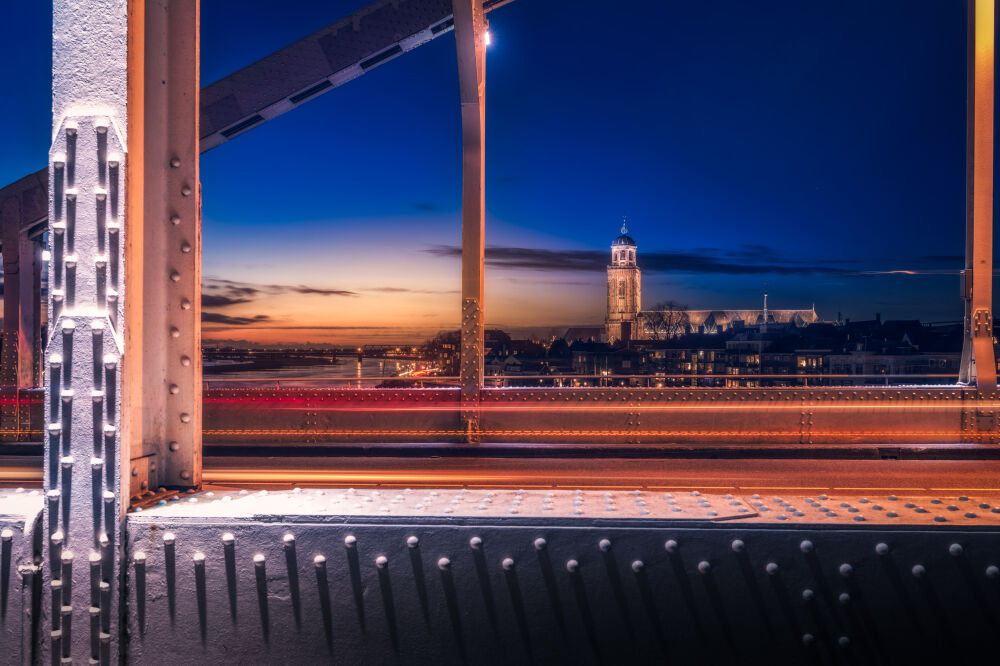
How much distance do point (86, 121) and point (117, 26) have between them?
393 mm

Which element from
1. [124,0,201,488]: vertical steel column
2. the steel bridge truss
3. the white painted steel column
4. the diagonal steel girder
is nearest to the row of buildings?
the diagonal steel girder

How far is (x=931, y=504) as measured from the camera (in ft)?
8.71

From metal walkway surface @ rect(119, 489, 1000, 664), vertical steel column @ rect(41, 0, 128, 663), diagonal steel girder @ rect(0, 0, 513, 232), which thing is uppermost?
diagonal steel girder @ rect(0, 0, 513, 232)

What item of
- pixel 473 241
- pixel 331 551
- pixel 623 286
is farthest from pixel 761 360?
pixel 623 286

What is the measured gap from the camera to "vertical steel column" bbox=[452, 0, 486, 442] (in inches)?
420

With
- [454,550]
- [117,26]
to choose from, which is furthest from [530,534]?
[117,26]

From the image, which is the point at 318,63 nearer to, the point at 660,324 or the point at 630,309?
the point at 660,324

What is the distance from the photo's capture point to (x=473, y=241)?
10.8m

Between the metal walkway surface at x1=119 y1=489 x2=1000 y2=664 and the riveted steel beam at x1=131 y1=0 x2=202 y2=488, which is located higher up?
the riveted steel beam at x1=131 y1=0 x2=202 y2=488

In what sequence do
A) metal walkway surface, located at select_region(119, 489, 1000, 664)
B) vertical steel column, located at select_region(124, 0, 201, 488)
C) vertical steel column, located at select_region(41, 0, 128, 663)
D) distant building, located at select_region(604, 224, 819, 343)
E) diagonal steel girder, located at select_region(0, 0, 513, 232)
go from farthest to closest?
distant building, located at select_region(604, 224, 819, 343) → diagonal steel girder, located at select_region(0, 0, 513, 232) → vertical steel column, located at select_region(124, 0, 201, 488) → vertical steel column, located at select_region(41, 0, 128, 663) → metal walkway surface, located at select_region(119, 489, 1000, 664)

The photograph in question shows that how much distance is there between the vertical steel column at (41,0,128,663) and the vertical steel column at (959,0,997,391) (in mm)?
12227

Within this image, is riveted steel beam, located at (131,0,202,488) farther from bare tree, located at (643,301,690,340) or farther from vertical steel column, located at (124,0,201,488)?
bare tree, located at (643,301,690,340)

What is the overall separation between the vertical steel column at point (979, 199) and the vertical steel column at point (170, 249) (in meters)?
11.9

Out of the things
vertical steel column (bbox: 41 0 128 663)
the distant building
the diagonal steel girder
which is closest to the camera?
vertical steel column (bbox: 41 0 128 663)
